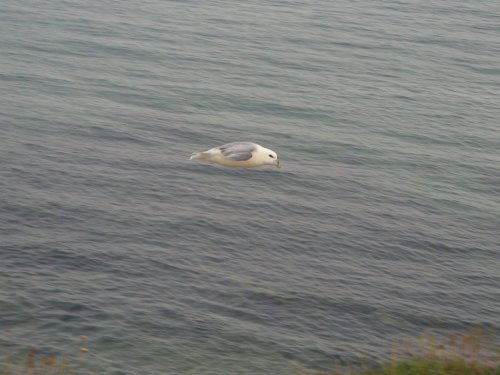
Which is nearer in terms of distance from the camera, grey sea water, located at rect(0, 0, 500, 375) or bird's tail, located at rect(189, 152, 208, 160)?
grey sea water, located at rect(0, 0, 500, 375)

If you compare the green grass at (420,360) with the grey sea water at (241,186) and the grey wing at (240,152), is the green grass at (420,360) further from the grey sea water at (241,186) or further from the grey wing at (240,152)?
the grey wing at (240,152)

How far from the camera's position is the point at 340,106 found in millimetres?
41969

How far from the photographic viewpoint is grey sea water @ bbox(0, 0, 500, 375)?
26047mm

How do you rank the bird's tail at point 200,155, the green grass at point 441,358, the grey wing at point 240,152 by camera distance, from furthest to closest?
the grey wing at point 240,152 → the bird's tail at point 200,155 → the green grass at point 441,358

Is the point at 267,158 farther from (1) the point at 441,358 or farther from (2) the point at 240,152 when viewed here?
(1) the point at 441,358

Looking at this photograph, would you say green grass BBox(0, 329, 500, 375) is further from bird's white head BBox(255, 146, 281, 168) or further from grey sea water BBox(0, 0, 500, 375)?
bird's white head BBox(255, 146, 281, 168)

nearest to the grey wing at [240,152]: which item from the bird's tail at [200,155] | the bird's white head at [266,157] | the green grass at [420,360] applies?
the bird's white head at [266,157]

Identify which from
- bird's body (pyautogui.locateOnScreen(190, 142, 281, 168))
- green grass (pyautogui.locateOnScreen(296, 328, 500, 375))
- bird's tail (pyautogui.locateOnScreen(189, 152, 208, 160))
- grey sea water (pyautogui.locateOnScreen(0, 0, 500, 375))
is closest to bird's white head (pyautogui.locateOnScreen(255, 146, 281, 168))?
bird's body (pyautogui.locateOnScreen(190, 142, 281, 168))

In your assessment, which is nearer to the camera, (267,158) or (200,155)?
(200,155)

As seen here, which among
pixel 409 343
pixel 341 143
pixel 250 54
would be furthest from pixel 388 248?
pixel 250 54

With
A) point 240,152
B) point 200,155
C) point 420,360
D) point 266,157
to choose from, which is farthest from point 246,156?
point 420,360

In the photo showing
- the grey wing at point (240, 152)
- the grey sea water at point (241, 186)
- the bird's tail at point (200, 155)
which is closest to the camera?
the grey sea water at point (241, 186)

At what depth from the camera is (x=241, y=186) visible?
3475 centimetres

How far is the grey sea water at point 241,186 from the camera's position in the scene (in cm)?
2605
